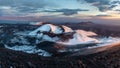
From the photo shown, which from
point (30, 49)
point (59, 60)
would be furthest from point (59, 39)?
point (30, 49)

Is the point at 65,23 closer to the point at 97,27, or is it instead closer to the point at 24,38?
the point at 97,27

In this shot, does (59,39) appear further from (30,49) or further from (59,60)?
(30,49)

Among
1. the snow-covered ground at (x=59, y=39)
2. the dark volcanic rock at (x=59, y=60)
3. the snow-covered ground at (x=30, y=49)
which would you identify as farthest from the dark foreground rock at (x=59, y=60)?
the snow-covered ground at (x=59, y=39)

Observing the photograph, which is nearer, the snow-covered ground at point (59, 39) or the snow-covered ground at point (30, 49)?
the snow-covered ground at point (59, 39)

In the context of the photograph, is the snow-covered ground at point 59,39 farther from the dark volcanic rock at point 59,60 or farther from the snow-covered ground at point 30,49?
the dark volcanic rock at point 59,60

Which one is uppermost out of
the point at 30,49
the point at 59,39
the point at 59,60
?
the point at 59,39

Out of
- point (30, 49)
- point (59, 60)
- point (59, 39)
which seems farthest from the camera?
point (30, 49)

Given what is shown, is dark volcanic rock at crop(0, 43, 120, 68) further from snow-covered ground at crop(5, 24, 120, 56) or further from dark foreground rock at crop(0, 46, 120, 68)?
snow-covered ground at crop(5, 24, 120, 56)

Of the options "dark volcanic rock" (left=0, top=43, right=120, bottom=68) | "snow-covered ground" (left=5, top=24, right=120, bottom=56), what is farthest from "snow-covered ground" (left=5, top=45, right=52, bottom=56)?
"dark volcanic rock" (left=0, top=43, right=120, bottom=68)

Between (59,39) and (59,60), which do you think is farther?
(59,60)

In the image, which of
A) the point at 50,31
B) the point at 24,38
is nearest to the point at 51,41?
the point at 50,31
